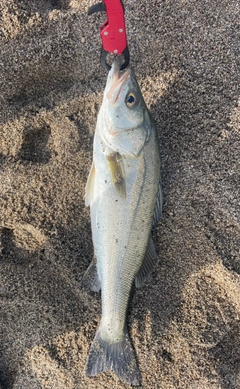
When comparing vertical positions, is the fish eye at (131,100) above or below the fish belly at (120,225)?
above

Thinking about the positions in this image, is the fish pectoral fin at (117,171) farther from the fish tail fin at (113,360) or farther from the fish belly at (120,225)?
the fish tail fin at (113,360)

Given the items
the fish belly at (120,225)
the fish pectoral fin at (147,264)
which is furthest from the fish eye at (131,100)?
the fish pectoral fin at (147,264)

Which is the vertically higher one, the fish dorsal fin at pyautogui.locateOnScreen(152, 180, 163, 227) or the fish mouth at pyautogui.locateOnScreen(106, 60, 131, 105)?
the fish mouth at pyautogui.locateOnScreen(106, 60, 131, 105)

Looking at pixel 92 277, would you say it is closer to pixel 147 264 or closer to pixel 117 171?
pixel 147 264

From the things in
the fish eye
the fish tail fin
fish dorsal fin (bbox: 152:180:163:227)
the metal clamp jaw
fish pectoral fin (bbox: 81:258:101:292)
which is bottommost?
the fish tail fin

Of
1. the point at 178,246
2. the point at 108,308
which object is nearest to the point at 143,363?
the point at 108,308

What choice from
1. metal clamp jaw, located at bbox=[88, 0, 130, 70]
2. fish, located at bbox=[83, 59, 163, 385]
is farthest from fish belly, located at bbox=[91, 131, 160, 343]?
metal clamp jaw, located at bbox=[88, 0, 130, 70]

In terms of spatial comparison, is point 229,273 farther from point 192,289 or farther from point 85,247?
point 85,247

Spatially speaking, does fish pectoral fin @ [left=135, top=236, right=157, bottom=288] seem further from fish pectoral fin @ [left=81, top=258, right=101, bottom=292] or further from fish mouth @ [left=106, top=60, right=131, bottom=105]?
fish mouth @ [left=106, top=60, right=131, bottom=105]

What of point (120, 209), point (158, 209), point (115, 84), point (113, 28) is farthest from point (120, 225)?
point (113, 28)
